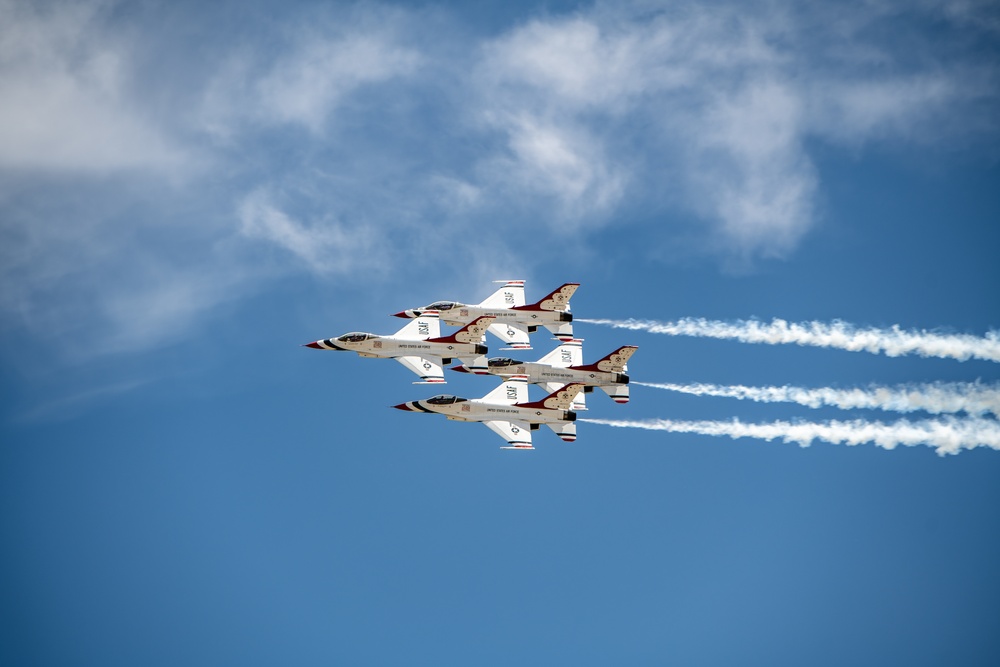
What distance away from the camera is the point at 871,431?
11138cm

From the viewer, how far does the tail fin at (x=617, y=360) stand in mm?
120688

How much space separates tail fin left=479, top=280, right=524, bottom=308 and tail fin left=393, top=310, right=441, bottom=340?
237 inches

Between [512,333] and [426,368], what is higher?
[512,333]

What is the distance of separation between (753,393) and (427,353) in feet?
77.9

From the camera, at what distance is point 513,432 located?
11700 cm

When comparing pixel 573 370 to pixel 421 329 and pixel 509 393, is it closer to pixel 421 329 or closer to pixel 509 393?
pixel 509 393

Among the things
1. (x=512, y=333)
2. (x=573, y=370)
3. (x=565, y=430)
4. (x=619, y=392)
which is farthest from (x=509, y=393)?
(x=512, y=333)

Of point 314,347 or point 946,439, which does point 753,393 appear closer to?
point 946,439

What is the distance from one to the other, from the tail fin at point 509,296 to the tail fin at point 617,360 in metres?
10.7

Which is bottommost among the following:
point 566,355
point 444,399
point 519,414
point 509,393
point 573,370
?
point 519,414

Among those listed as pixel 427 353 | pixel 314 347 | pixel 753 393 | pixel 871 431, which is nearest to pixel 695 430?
pixel 753 393

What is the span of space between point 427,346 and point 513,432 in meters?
10.3

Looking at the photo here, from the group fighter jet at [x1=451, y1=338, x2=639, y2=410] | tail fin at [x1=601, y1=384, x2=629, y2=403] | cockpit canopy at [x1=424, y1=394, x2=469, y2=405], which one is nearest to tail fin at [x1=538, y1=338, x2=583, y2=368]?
fighter jet at [x1=451, y1=338, x2=639, y2=410]

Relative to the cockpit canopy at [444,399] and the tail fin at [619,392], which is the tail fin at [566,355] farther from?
the cockpit canopy at [444,399]
